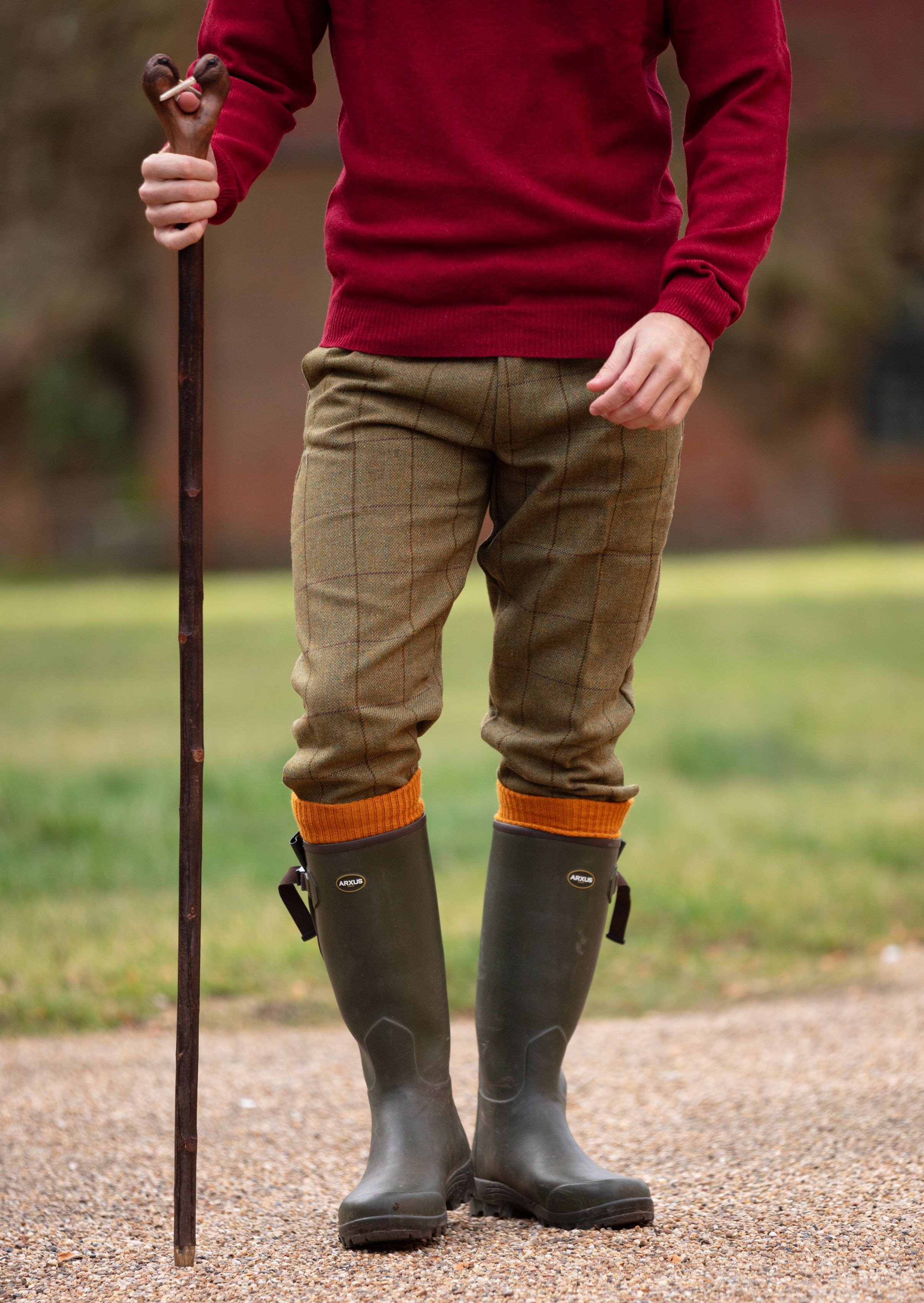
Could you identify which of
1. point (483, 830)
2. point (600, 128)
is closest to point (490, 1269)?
point (600, 128)

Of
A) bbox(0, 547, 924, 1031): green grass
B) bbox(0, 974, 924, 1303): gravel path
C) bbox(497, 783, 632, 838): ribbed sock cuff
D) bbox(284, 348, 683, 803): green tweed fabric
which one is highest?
bbox(284, 348, 683, 803): green tweed fabric

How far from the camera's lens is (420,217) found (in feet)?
5.69

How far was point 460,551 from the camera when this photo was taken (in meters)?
1.82

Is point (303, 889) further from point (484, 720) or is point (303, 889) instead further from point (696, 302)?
point (696, 302)

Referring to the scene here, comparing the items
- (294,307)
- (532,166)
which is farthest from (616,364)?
(294,307)

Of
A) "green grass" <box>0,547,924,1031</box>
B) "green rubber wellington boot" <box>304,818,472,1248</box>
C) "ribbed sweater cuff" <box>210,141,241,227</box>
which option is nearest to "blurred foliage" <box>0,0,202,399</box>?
"green grass" <box>0,547,924,1031</box>

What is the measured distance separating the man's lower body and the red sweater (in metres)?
0.07

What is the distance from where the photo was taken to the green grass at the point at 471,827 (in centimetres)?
333

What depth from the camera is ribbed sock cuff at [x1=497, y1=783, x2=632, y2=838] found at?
1877 millimetres

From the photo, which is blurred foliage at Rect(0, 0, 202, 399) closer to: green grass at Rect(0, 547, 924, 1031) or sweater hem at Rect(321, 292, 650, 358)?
green grass at Rect(0, 547, 924, 1031)

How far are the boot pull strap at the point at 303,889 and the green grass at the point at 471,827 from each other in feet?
4.34

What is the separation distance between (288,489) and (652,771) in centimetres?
1552

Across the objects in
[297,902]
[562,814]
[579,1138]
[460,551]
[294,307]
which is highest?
[294,307]

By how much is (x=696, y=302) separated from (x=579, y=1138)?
1.31 m
